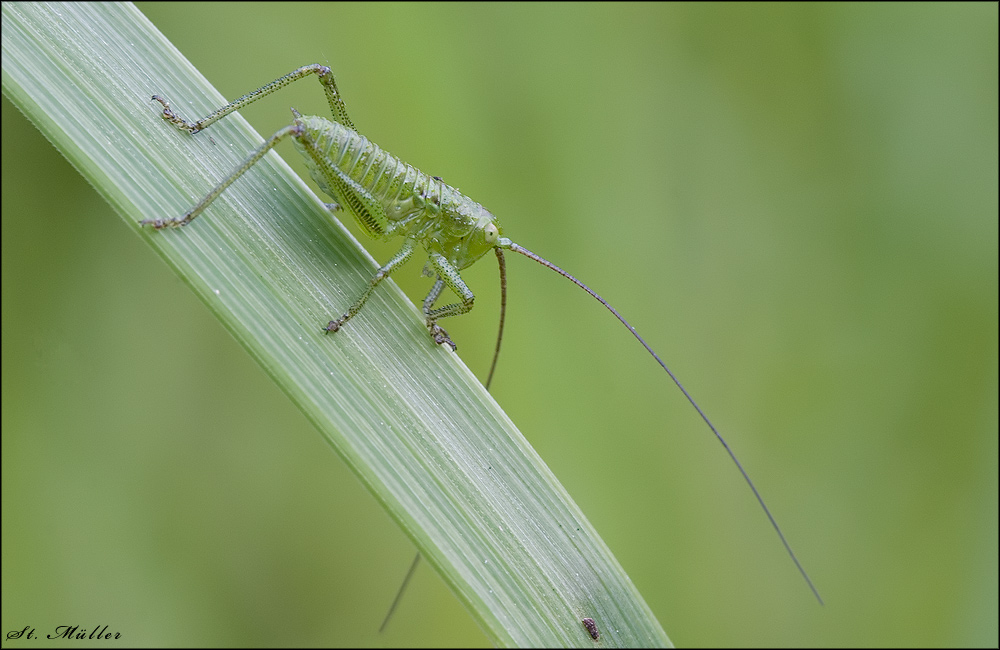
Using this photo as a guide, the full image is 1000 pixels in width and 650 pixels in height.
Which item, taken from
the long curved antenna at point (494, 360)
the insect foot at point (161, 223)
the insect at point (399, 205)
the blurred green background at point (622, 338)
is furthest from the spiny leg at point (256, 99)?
the long curved antenna at point (494, 360)

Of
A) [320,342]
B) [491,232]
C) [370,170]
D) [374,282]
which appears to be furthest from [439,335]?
[370,170]

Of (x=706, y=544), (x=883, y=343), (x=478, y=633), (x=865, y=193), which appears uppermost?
(x=865, y=193)

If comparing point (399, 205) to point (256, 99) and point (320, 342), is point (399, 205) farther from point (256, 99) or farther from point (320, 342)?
point (320, 342)

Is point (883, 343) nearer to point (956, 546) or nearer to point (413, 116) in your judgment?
point (956, 546)

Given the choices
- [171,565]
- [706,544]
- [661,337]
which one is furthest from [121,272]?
[706,544]

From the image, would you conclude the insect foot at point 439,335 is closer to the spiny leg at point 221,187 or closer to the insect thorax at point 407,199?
the insect thorax at point 407,199

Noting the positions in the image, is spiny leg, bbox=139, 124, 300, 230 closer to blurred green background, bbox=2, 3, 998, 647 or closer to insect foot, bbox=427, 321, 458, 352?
insect foot, bbox=427, 321, 458, 352
